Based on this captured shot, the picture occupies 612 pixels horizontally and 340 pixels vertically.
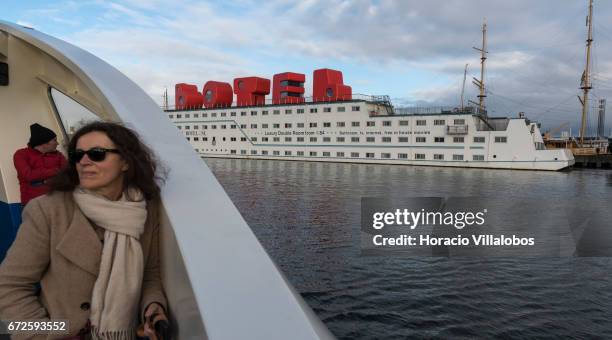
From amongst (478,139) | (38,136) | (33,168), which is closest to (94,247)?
(38,136)

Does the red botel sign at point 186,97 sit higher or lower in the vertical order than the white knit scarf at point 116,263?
higher

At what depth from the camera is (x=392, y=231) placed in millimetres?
9797

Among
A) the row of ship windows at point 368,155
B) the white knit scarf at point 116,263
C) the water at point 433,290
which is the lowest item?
the water at point 433,290

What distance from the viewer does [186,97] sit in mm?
52125

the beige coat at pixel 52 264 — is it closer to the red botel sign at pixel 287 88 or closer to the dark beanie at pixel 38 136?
A: the dark beanie at pixel 38 136

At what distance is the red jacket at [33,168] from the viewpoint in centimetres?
357

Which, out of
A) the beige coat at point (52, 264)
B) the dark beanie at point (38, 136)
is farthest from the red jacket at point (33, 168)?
the beige coat at point (52, 264)

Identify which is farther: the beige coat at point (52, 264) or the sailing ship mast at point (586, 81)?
the sailing ship mast at point (586, 81)

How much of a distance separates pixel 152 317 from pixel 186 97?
53733 mm

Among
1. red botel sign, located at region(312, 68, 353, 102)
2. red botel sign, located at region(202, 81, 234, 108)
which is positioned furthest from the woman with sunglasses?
red botel sign, located at region(202, 81, 234, 108)

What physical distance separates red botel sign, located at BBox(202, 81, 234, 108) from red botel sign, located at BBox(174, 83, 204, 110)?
265 cm

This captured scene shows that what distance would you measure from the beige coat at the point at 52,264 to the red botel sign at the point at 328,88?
132 ft

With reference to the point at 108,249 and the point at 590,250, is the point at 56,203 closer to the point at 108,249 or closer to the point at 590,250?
the point at 108,249

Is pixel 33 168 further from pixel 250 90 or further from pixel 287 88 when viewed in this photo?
pixel 250 90
